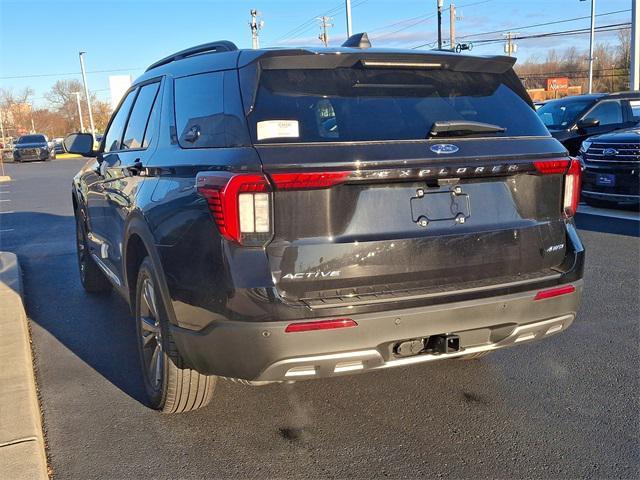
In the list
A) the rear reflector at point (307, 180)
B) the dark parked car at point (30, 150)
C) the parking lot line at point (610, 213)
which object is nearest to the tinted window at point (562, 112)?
the parking lot line at point (610, 213)

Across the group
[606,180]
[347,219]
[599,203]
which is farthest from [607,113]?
[347,219]

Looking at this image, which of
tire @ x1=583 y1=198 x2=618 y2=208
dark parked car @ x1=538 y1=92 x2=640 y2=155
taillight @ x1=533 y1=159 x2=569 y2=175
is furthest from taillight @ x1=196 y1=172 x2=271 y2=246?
dark parked car @ x1=538 y1=92 x2=640 y2=155

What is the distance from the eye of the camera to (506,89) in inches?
130

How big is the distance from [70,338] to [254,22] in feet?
147

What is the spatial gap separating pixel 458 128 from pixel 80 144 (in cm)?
373

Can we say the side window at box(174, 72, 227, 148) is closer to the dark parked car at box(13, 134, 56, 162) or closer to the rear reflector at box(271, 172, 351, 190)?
the rear reflector at box(271, 172, 351, 190)

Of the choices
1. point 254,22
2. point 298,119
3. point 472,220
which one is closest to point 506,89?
point 472,220

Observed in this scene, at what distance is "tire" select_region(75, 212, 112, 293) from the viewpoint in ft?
19.2

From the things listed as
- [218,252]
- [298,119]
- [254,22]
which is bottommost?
[218,252]

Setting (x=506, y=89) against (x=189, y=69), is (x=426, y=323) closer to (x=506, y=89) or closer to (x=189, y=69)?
(x=506, y=89)

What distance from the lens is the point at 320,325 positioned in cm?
254

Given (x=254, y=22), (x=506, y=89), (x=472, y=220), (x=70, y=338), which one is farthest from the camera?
(x=254, y=22)

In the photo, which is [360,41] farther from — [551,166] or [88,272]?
[88,272]

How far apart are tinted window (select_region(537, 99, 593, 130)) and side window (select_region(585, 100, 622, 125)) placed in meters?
0.18
